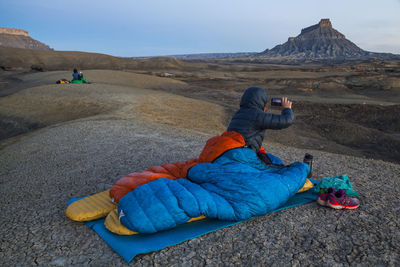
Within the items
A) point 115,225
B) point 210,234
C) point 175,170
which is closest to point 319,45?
point 175,170

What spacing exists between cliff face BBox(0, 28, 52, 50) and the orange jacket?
140 metres

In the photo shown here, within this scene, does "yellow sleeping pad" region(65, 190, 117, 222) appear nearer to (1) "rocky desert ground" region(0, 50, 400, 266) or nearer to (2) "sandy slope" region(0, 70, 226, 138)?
(1) "rocky desert ground" region(0, 50, 400, 266)

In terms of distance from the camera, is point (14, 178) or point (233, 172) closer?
point (233, 172)

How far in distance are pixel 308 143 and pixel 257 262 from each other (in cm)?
839

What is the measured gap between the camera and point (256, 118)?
390 centimetres

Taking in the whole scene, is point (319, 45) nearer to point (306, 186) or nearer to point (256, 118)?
point (306, 186)

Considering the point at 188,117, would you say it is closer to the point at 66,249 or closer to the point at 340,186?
the point at 340,186

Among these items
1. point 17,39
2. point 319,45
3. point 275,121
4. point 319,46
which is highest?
point 17,39

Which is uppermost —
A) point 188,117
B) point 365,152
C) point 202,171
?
point 202,171

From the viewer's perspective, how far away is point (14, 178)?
5168mm

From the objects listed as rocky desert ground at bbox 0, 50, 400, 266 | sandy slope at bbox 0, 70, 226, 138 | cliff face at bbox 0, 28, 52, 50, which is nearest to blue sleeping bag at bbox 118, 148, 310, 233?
rocky desert ground at bbox 0, 50, 400, 266

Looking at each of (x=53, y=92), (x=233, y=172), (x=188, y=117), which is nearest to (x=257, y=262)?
(x=233, y=172)

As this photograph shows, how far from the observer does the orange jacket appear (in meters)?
3.59

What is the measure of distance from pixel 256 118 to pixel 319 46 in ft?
Result: 598
